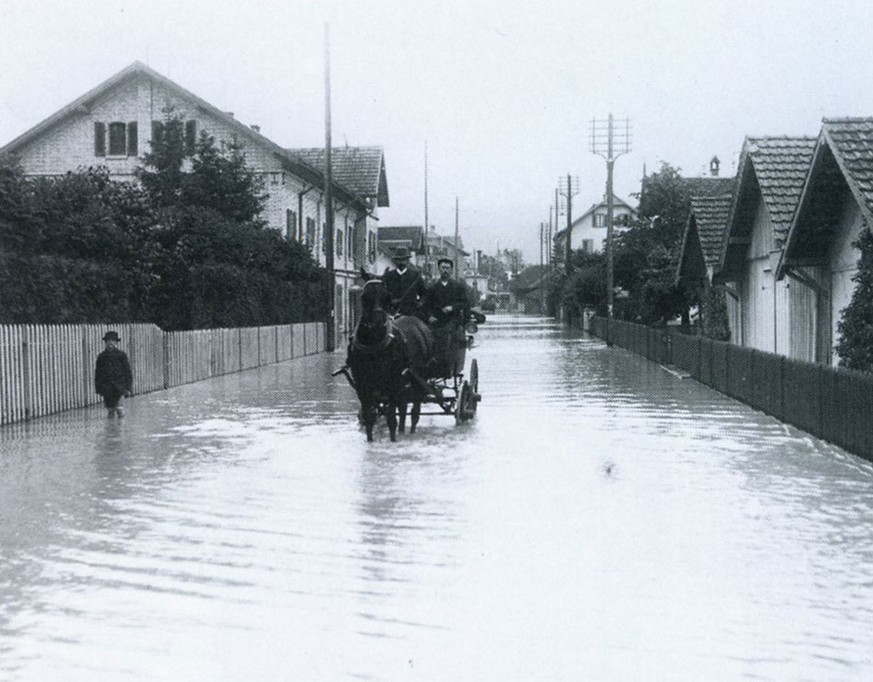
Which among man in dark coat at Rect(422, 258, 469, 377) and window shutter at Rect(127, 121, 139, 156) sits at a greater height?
window shutter at Rect(127, 121, 139, 156)

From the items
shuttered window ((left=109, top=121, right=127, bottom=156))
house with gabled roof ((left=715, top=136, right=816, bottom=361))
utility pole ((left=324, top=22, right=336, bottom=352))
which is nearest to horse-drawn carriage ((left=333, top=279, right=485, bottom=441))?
house with gabled roof ((left=715, top=136, right=816, bottom=361))

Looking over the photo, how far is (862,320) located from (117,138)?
35.5 m

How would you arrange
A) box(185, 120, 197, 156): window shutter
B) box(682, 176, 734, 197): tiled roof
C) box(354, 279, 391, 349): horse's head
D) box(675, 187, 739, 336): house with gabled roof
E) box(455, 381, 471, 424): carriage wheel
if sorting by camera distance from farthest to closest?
1. box(185, 120, 197, 156): window shutter
2. box(682, 176, 734, 197): tiled roof
3. box(675, 187, 739, 336): house with gabled roof
4. box(455, 381, 471, 424): carriage wheel
5. box(354, 279, 391, 349): horse's head

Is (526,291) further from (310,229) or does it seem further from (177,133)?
(177,133)

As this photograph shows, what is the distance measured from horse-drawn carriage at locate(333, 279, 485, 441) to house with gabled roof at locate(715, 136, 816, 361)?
32.8 ft

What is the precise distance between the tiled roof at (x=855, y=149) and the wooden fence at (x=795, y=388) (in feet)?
8.57

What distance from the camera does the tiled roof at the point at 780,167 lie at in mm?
24281

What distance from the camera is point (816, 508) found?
984 cm

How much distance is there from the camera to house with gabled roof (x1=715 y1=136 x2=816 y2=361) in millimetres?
24266

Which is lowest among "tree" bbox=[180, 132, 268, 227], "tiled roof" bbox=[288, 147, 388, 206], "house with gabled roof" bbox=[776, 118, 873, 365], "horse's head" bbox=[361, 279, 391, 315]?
"horse's head" bbox=[361, 279, 391, 315]

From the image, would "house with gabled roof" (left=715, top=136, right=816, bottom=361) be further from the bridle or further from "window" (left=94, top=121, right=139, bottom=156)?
"window" (left=94, top=121, right=139, bottom=156)

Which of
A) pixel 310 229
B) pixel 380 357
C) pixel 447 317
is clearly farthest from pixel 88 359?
pixel 310 229

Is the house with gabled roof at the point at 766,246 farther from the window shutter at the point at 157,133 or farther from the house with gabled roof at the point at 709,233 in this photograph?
the window shutter at the point at 157,133

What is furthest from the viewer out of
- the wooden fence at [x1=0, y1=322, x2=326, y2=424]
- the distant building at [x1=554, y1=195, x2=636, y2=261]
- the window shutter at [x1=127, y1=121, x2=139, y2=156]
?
the distant building at [x1=554, y1=195, x2=636, y2=261]
